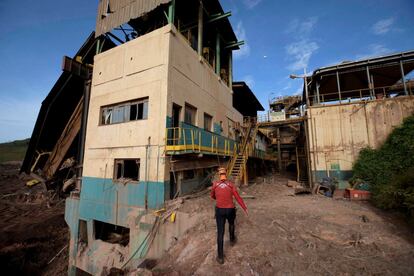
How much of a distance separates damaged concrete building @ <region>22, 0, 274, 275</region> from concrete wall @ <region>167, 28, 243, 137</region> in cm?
7

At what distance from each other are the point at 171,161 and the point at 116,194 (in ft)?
12.0

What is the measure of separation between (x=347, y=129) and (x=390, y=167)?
11.1ft

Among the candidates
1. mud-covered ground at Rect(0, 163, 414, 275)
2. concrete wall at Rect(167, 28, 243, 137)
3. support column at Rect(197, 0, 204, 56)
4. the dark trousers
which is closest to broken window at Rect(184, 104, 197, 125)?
concrete wall at Rect(167, 28, 243, 137)

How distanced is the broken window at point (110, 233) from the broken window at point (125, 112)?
19.8ft

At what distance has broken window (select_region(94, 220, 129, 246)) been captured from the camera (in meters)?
11.2

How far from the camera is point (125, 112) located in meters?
10.7

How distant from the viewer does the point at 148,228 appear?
8195mm

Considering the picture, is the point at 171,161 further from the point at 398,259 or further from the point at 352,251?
the point at 398,259

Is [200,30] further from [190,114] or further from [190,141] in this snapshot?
[190,141]

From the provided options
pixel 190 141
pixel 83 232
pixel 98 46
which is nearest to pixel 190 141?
pixel 190 141

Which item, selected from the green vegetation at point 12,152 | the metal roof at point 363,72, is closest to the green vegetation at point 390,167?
the metal roof at point 363,72

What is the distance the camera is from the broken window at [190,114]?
11.3m

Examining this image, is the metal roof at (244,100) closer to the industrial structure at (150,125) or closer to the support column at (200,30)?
the industrial structure at (150,125)

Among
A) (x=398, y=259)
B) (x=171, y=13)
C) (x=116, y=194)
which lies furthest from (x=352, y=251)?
(x=171, y=13)
